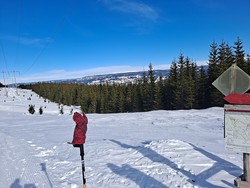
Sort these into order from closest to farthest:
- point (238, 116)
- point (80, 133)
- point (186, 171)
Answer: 1. point (238, 116)
2. point (80, 133)
3. point (186, 171)

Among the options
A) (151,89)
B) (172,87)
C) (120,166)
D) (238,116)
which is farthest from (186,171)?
(151,89)

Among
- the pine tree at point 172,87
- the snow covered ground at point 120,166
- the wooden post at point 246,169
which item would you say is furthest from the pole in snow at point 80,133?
the pine tree at point 172,87

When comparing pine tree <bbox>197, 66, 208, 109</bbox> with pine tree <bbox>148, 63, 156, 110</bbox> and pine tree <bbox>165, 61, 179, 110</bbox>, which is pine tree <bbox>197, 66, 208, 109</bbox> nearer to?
pine tree <bbox>165, 61, 179, 110</bbox>

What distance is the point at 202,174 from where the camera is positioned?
561 centimetres

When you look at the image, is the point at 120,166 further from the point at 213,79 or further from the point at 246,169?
the point at 213,79

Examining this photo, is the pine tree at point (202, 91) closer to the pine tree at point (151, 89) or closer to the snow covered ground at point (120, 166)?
the pine tree at point (151, 89)

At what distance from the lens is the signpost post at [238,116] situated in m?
3.61

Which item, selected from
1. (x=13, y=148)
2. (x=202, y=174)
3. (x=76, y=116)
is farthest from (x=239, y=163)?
(x=13, y=148)

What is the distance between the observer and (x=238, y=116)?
3.67 m

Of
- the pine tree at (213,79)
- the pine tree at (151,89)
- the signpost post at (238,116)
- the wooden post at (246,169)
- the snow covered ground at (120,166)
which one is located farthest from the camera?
the pine tree at (151,89)

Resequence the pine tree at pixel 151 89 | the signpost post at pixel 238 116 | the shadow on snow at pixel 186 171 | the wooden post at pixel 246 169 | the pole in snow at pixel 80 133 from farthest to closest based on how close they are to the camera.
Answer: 1. the pine tree at pixel 151 89
2. the shadow on snow at pixel 186 171
3. the pole in snow at pixel 80 133
4. the wooden post at pixel 246 169
5. the signpost post at pixel 238 116

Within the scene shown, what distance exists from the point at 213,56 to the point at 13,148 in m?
35.2

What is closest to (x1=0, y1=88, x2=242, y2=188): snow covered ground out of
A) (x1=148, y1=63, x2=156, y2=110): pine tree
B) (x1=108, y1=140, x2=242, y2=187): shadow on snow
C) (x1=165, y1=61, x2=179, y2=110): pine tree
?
(x1=108, y1=140, x2=242, y2=187): shadow on snow

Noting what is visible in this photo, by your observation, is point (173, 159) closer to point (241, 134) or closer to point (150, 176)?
point (150, 176)
